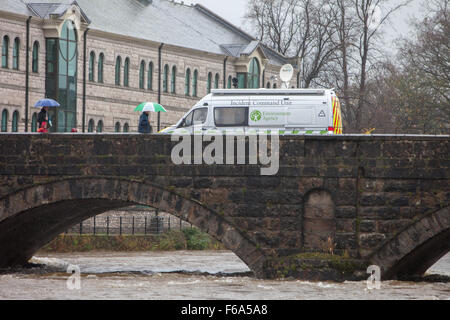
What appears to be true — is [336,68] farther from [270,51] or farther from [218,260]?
[218,260]

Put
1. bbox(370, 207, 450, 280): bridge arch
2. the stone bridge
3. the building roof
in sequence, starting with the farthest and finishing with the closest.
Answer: the building roof → the stone bridge → bbox(370, 207, 450, 280): bridge arch

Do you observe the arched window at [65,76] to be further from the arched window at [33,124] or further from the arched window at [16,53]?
the arched window at [16,53]

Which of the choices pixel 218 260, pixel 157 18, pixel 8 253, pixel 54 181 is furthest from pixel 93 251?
pixel 157 18

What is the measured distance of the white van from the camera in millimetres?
37125

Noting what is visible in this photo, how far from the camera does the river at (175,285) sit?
98.2 ft

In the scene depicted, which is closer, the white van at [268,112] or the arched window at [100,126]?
the white van at [268,112]

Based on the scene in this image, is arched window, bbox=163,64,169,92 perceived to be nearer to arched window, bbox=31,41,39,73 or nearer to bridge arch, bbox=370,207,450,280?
arched window, bbox=31,41,39,73

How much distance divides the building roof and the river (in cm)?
2150

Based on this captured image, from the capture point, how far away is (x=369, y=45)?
72.2m

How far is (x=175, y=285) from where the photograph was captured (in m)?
33.5

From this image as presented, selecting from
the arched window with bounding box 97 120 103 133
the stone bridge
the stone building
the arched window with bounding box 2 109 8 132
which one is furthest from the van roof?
the arched window with bounding box 97 120 103 133

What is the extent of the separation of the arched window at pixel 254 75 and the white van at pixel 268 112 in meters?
38.0

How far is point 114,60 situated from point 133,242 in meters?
17.9

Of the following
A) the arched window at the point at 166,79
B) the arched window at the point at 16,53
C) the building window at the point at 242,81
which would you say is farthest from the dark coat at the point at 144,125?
the building window at the point at 242,81
